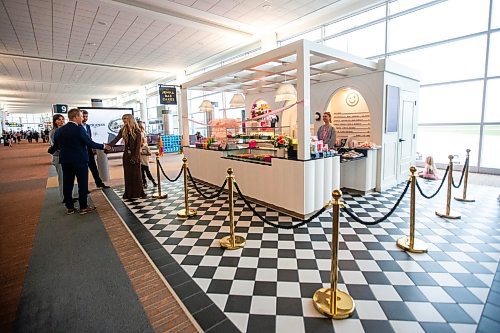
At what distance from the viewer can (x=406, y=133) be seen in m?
6.52

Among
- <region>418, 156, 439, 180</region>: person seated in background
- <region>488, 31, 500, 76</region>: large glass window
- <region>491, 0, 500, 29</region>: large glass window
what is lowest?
<region>418, 156, 439, 180</region>: person seated in background

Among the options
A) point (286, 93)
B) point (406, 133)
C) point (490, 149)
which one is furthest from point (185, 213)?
point (490, 149)

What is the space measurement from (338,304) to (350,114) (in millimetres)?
5876

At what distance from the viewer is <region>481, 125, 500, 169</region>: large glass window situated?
717 centimetres

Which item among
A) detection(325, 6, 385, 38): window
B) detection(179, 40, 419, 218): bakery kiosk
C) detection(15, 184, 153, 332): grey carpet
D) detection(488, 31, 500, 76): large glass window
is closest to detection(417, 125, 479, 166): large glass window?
detection(488, 31, 500, 76): large glass window

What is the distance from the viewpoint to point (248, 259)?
121 inches

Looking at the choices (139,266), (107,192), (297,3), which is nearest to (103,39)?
(107,192)

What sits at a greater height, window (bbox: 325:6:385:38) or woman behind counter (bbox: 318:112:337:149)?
window (bbox: 325:6:385:38)

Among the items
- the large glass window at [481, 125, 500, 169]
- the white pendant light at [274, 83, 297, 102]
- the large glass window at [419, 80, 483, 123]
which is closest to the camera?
the white pendant light at [274, 83, 297, 102]

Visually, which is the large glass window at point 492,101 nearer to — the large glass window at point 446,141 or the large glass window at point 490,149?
the large glass window at point 490,149

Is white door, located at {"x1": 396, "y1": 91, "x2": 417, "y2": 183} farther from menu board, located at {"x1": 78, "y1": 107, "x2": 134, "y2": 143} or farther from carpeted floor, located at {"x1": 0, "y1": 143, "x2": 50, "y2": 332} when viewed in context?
menu board, located at {"x1": 78, "y1": 107, "x2": 134, "y2": 143}

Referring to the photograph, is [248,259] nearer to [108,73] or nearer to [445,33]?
[445,33]

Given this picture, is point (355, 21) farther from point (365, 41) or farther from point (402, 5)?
point (402, 5)

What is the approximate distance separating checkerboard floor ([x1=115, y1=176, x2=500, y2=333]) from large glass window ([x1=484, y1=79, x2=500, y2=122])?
149 inches
